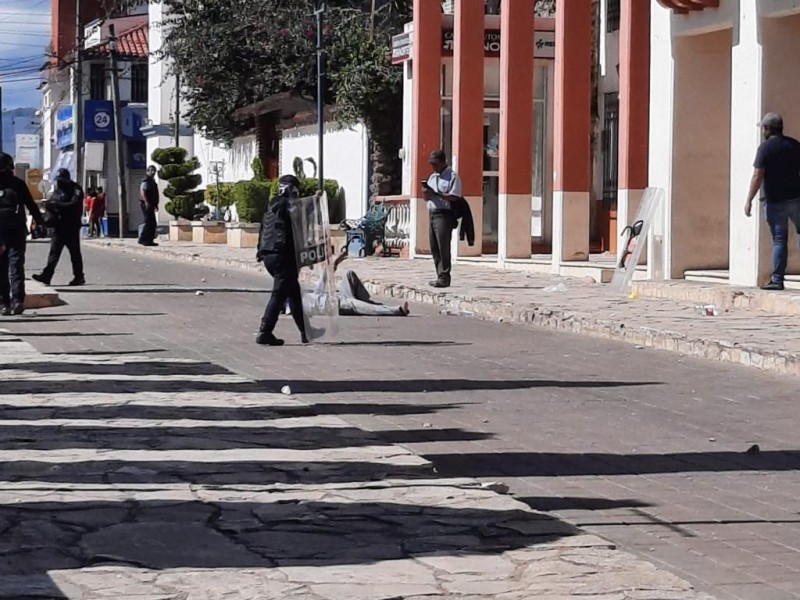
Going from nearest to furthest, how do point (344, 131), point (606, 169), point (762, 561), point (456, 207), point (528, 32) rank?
1. point (762, 561)
2. point (456, 207)
3. point (528, 32)
4. point (606, 169)
5. point (344, 131)

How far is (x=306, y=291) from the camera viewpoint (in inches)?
617

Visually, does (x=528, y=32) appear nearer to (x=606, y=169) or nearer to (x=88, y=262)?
(x=606, y=169)

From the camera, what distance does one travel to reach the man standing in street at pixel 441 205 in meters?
22.0

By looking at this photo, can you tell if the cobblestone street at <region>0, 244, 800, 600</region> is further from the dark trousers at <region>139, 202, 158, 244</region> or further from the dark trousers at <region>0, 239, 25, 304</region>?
the dark trousers at <region>139, 202, 158, 244</region>

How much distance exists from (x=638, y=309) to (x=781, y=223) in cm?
185

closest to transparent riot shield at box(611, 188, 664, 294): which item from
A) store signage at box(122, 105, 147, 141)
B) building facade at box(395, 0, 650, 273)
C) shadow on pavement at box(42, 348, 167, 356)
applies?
building facade at box(395, 0, 650, 273)

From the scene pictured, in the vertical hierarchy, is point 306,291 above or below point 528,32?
below

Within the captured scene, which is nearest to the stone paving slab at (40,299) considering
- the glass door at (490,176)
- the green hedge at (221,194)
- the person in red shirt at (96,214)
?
the glass door at (490,176)

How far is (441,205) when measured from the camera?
22.0 m

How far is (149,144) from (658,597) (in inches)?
2538

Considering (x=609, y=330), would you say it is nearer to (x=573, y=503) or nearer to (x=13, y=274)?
(x=13, y=274)

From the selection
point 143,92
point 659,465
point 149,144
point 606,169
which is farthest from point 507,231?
point 143,92

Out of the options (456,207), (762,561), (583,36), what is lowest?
(762,561)

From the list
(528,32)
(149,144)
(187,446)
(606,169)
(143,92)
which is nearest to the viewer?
(187,446)
